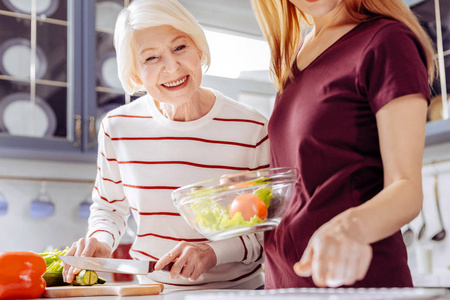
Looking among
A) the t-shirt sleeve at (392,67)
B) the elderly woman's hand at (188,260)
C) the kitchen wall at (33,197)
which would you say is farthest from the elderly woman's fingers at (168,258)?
the kitchen wall at (33,197)

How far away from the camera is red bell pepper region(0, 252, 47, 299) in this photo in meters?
1.06

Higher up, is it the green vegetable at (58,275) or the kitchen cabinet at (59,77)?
the kitchen cabinet at (59,77)

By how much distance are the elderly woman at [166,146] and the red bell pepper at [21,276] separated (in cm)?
13

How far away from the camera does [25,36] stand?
109 inches

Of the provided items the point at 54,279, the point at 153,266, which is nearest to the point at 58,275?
the point at 54,279

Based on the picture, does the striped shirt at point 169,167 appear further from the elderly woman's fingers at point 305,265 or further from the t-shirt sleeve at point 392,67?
the elderly woman's fingers at point 305,265

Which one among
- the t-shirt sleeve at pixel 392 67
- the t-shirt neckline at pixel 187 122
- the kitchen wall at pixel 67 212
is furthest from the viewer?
the kitchen wall at pixel 67 212

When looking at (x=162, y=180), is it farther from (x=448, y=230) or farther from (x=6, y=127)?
(x=448, y=230)

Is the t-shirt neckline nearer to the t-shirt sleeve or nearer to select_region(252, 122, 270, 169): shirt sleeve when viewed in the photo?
select_region(252, 122, 270, 169): shirt sleeve

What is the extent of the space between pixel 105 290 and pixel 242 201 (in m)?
0.38

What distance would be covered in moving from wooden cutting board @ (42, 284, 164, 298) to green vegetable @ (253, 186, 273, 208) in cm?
32

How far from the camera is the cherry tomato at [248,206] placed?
0.90 metres

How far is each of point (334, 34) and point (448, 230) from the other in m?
1.96

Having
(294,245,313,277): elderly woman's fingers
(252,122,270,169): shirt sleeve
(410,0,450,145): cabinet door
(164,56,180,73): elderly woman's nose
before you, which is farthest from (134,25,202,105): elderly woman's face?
(410,0,450,145): cabinet door
